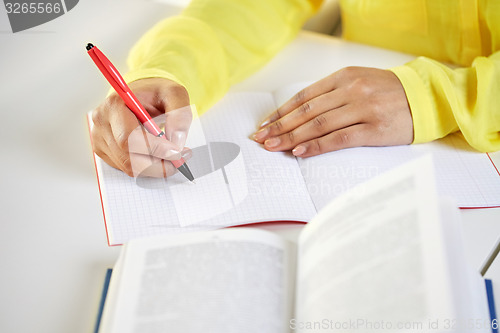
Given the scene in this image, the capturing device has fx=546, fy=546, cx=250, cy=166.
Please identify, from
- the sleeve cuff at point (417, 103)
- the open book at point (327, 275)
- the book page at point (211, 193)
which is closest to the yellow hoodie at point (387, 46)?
the sleeve cuff at point (417, 103)

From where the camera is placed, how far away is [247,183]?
628 millimetres

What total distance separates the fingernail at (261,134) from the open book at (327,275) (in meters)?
0.21

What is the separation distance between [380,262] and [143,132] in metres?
0.33

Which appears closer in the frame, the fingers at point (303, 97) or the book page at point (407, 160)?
the book page at point (407, 160)

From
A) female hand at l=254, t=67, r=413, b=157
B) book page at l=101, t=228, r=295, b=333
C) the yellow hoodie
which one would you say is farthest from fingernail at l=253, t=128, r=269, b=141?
book page at l=101, t=228, r=295, b=333

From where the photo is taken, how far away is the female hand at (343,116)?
2.27 ft

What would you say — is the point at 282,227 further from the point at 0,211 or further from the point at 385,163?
the point at 0,211

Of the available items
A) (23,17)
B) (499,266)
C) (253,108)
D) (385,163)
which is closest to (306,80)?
→ (253,108)

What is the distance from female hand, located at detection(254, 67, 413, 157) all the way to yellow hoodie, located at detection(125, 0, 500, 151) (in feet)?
0.08

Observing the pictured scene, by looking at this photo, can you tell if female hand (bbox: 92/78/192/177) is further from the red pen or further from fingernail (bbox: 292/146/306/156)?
fingernail (bbox: 292/146/306/156)

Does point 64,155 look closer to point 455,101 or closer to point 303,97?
point 303,97

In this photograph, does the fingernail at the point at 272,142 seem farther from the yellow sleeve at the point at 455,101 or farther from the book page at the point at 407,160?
the yellow sleeve at the point at 455,101

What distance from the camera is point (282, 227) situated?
23.4 inches

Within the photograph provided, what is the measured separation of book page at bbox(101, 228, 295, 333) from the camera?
0.44m
